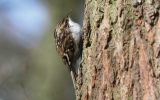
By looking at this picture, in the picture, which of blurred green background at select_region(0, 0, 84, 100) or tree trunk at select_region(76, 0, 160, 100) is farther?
blurred green background at select_region(0, 0, 84, 100)

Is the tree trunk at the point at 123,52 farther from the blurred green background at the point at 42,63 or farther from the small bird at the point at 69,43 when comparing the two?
the blurred green background at the point at 42,63

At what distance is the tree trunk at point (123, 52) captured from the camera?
1887mm

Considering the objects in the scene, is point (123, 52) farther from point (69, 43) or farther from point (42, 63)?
point (42, 63)

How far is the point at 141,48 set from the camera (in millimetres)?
1922

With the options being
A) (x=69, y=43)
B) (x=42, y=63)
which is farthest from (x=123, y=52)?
(x=42, y=63)

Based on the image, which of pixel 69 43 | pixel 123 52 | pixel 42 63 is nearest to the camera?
pixel 123 52

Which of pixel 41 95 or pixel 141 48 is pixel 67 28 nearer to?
pixel 141 48

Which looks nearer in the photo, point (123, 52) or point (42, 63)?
point (123, 52)

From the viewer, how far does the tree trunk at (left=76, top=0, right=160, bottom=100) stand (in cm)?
189

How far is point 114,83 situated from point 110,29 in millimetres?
290

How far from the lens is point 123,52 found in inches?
78.0

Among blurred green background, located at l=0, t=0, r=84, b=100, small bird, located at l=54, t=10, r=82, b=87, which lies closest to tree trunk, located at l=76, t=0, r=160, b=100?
small bird, located at l=54, t=10, r=82, b=87

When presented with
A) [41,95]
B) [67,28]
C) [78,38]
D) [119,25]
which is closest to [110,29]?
[119,25]

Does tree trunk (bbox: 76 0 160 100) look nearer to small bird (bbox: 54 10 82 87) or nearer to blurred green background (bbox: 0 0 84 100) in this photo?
small bird (bbox: 54 10 82 87)
